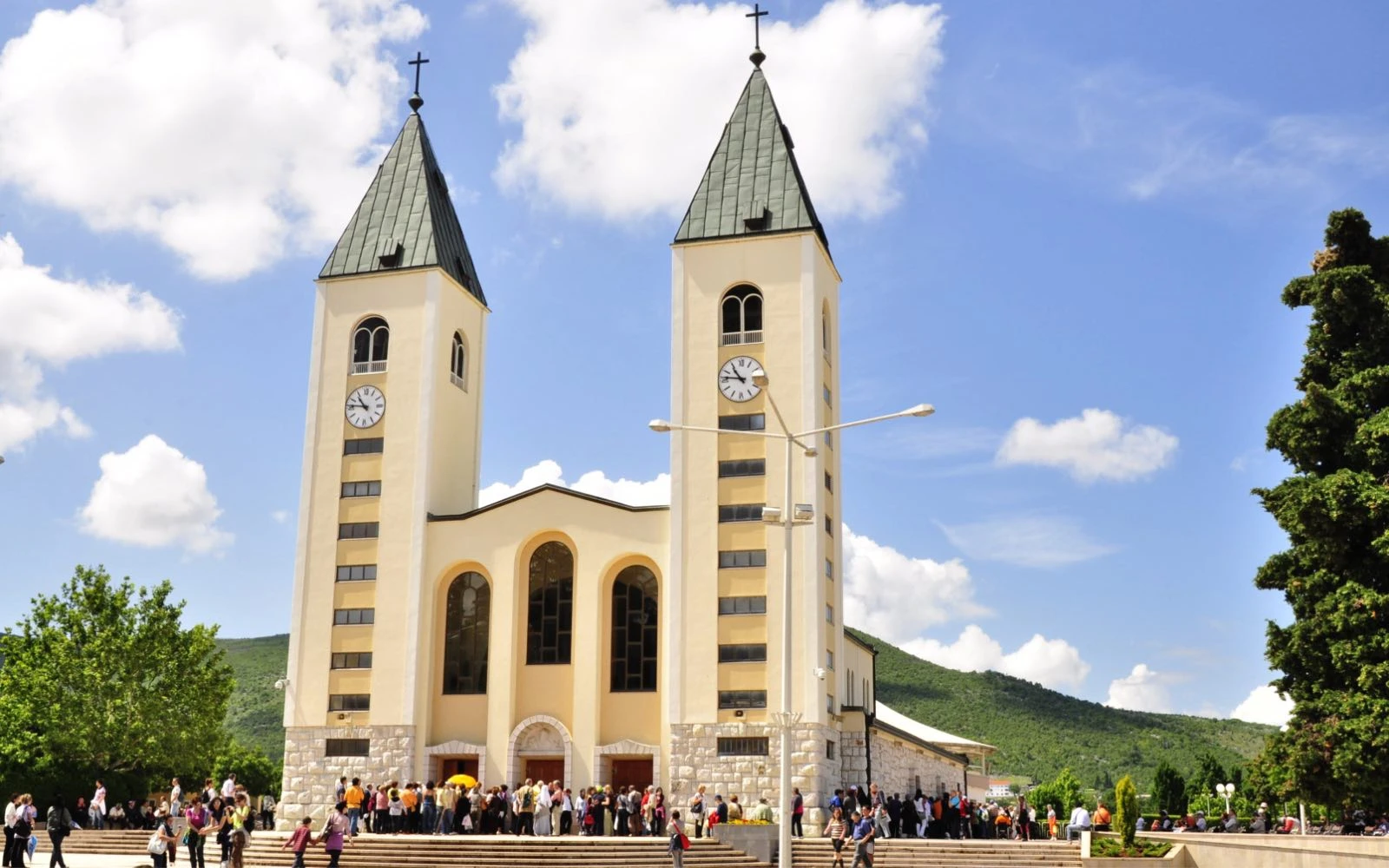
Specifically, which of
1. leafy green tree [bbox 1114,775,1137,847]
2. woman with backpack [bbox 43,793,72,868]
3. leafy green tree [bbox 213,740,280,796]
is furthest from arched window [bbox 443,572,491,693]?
leafy green tree [bbox 213,740,280,796]

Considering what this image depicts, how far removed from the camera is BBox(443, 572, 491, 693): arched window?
43219mm

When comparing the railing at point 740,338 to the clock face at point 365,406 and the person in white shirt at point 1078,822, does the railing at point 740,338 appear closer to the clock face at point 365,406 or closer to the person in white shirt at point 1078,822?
the clock face at point 365,406

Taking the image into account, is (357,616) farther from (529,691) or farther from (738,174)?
(738,174)

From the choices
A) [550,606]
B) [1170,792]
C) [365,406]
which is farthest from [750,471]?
[1170,792]

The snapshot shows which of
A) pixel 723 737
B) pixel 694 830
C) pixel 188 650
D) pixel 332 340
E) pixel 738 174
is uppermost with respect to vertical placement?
pixel 738 174

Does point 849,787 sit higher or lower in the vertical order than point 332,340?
lower

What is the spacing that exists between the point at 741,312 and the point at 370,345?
1255cm

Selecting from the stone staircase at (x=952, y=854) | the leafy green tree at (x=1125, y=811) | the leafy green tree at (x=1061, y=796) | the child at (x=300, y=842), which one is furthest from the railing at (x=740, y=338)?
A: the leafy green tree at (x=1061, y=796)

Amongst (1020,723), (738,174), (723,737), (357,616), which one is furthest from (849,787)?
(1020,723)

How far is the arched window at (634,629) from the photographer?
42094 mm

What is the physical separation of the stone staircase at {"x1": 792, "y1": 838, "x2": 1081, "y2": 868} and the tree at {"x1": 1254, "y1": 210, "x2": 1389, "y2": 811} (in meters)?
5.64

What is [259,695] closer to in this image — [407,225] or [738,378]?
[407,225]

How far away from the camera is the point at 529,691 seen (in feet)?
139

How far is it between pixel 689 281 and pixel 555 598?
10.8m
